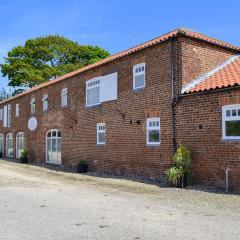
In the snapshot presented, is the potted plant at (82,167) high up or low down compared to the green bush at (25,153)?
down

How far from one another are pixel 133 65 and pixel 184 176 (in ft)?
21.1

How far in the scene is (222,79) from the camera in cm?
1570

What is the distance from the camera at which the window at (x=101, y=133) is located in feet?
70.0

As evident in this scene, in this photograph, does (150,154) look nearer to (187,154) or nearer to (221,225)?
(187,154)

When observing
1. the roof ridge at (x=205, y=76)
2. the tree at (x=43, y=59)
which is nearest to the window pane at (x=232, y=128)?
the roof ridge at (x=205, y=76)

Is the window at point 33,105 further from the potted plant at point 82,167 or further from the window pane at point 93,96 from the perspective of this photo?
the potted plant at point 82,167

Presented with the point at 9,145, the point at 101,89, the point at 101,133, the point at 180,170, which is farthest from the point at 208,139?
the point at 9,145

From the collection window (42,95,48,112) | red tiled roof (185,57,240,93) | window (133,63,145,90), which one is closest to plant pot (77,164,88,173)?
window (133,63,145,90)

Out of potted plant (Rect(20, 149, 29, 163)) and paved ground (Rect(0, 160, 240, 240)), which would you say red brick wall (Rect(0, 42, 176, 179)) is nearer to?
paved ground (Rect(0, 160, 240, 240))

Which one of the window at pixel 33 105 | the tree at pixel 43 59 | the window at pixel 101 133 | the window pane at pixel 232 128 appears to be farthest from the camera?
the tree at pixel 43 59

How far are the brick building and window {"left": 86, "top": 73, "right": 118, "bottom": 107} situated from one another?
2.0 inches

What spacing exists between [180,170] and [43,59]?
37.1 m

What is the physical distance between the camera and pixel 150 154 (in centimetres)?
1764

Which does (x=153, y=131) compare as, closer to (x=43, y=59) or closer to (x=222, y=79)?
(x=222, y=79)
